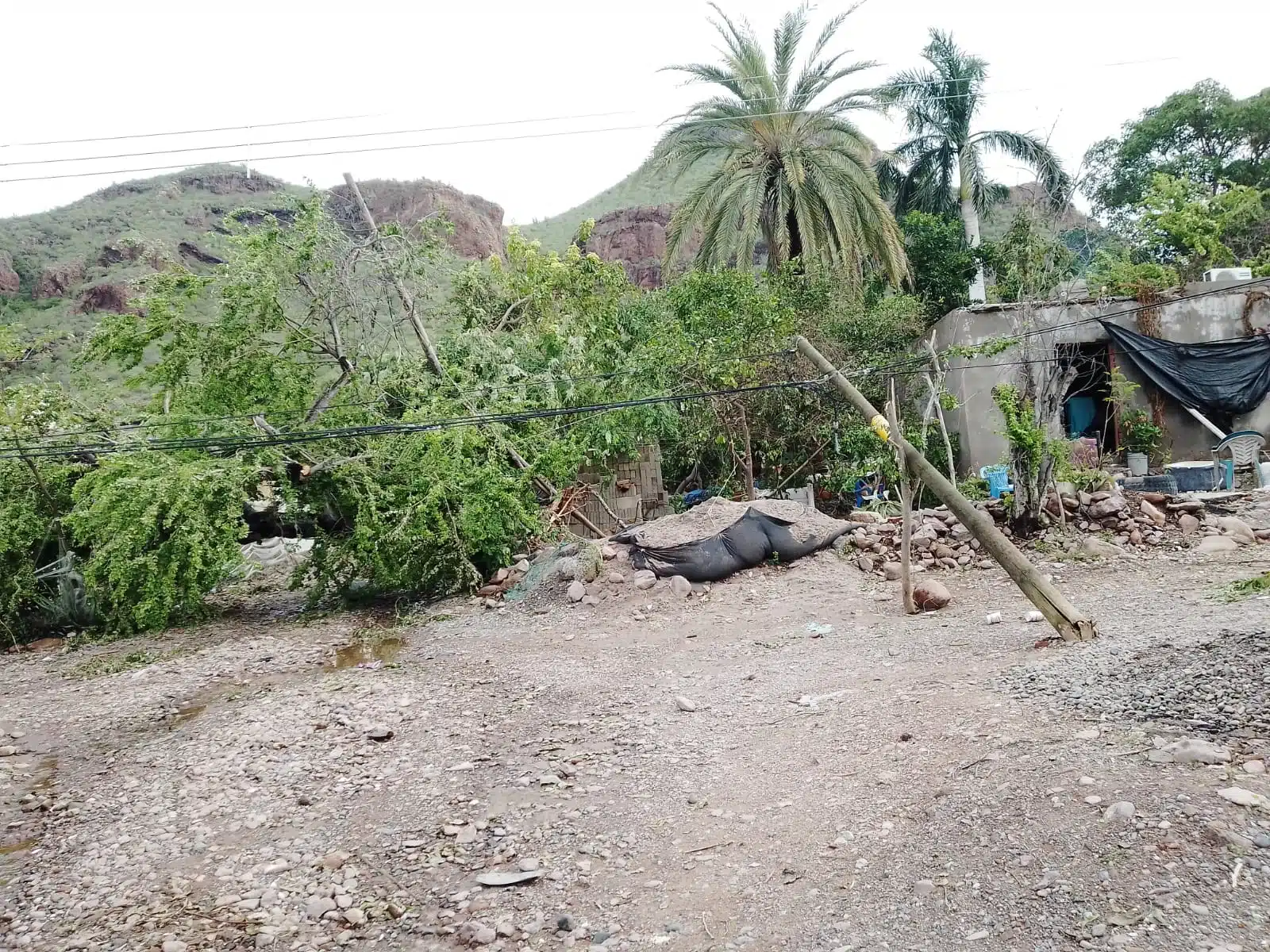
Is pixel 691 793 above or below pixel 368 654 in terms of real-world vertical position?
above

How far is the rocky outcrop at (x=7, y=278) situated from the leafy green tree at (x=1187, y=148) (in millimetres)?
34723

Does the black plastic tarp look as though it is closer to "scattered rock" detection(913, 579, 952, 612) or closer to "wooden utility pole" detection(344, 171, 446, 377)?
"scattered rock" detection(913, 579, 952, 612)

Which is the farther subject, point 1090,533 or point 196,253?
point 196,253

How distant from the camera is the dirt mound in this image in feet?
37.0

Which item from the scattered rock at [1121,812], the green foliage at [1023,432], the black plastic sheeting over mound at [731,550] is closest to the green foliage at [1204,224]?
the green foliage at [1023,432]

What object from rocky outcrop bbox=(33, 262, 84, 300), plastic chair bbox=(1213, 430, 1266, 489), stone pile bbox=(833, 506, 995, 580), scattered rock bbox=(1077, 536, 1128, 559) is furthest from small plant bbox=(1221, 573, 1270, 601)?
rocky outcrop bbox=(33, 262, 84, 300)

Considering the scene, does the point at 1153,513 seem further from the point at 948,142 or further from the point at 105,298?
the point at 105,298

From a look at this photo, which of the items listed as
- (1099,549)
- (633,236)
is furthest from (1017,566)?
(633,236)

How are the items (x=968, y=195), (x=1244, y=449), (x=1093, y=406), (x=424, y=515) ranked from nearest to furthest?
(x=424, y=515), (x=1244, y=449), (x=1093, y=406), (x=968, y=195)

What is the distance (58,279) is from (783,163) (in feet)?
80.7

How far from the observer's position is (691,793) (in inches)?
219

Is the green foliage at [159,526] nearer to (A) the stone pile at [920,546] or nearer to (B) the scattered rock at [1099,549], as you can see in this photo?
(A) the stone pile at [920,546]

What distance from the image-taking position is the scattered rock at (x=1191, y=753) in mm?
4238

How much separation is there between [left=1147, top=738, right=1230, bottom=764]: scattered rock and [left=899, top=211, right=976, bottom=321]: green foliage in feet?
53.6
